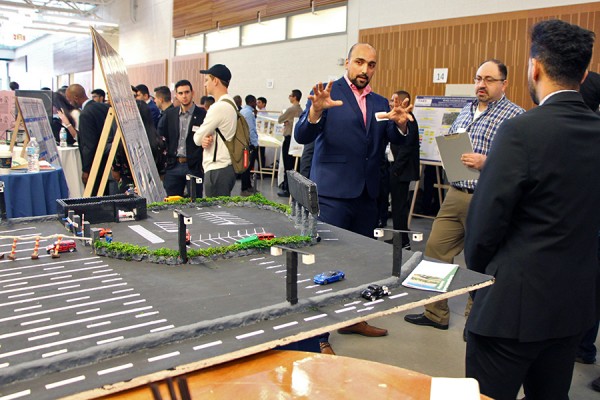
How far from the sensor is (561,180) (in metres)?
1.50

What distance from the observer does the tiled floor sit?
2.87 metres

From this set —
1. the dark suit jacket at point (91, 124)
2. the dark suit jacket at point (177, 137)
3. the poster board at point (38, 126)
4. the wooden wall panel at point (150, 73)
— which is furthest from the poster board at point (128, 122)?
the wooden wall panel at point (150, 73)

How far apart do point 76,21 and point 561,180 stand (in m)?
21.6

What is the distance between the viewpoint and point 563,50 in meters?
1.52

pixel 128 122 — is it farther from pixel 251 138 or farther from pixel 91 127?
pixel 251 138

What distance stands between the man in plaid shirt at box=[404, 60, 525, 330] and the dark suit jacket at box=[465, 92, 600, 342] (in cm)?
136

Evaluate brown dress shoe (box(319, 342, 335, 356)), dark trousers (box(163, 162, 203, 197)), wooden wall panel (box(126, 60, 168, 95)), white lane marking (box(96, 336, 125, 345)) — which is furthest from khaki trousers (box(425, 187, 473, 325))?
wooden wall panel (box(126, 60, 168, 95))

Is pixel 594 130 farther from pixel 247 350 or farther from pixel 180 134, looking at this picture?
pixel 180 134

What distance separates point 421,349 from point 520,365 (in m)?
1.62

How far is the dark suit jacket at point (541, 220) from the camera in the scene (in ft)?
4.89

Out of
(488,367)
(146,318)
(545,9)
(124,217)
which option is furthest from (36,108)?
(545,9)

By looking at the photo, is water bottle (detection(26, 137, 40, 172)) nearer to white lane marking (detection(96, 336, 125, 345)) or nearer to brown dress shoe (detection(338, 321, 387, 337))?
brown dress shoe (detection(338, 321, 387, 337))

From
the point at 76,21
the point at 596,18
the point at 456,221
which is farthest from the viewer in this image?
the point at 76,21

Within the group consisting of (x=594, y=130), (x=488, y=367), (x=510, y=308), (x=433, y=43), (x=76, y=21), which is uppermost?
(x=76, y=21)
